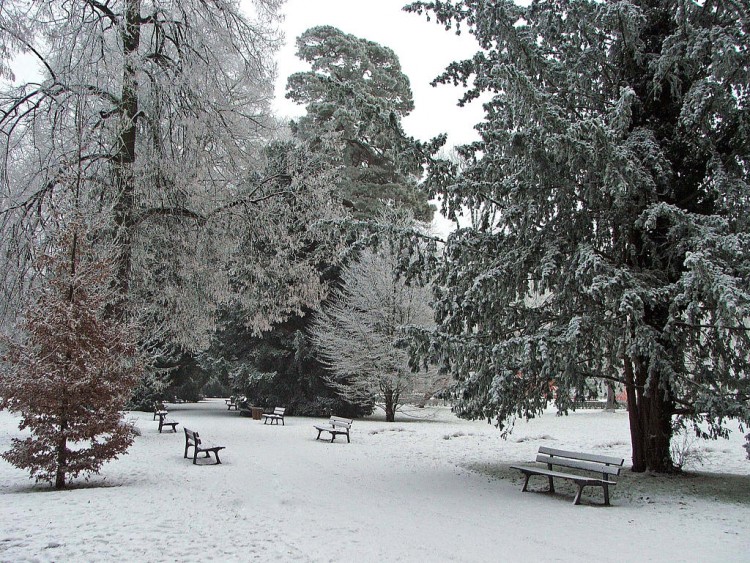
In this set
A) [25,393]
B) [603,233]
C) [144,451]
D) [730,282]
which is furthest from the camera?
[144,451]

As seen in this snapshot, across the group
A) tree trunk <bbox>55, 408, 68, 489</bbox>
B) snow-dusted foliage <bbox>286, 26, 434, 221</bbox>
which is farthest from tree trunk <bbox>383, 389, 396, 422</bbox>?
tree trunk <bbox>55, 408, 68, 489</bbox>

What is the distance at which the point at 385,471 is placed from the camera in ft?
34.1

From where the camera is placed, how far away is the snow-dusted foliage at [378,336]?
21938mm

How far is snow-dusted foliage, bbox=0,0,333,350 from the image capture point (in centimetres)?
945

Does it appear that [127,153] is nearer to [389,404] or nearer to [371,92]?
[389,404]

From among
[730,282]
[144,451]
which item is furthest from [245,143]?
[730,282]

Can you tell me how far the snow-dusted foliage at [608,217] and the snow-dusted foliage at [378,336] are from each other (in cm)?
1182

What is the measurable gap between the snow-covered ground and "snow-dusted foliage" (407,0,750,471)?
146 cm

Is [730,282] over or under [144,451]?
over

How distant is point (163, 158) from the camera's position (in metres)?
10.9

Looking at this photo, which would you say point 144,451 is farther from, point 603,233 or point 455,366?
point 603,233

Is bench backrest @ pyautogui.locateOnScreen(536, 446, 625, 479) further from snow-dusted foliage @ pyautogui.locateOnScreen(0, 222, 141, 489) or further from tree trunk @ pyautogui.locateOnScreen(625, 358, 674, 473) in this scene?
snow-dusted foliage @ pyautogui.locateOnScreen(0, 222, 141, 489)

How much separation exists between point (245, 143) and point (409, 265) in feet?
15.8

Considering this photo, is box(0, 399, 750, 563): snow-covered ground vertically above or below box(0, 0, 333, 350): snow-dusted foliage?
below
